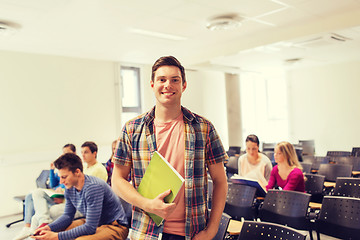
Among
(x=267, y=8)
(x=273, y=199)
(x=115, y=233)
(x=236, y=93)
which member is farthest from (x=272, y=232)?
(x=236, y=93)

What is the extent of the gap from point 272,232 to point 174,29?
404 cm

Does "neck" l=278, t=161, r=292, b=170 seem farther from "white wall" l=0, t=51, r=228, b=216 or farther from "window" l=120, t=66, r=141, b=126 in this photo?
"window" l=120, t=66, r=141, b=126

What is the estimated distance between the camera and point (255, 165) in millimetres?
4434

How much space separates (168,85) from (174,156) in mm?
314

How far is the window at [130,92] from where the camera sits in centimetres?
804

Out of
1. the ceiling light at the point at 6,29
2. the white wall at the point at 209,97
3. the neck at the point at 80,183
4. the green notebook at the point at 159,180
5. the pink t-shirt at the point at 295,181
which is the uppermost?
the ceiling light at the point at 6,29

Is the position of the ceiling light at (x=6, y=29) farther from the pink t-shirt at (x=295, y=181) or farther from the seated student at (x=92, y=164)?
the pink t-shirt at (x=295, y=181)

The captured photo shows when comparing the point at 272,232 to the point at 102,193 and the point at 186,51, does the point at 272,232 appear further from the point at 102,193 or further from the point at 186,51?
the point at 186,51

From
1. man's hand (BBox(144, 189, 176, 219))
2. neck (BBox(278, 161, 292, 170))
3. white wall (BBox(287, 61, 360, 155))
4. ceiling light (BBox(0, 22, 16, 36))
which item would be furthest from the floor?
white wall (BBox(287, 61, 360, 155))

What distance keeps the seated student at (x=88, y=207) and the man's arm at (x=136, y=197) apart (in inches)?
58.7

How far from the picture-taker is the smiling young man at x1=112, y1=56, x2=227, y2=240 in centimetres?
138

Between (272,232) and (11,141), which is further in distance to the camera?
(11,141)

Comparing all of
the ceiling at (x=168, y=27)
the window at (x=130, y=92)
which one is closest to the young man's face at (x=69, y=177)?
the ceiling at (x=168, y=27)

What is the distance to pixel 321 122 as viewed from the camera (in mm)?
10547
